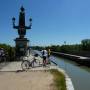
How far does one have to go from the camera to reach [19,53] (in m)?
24.2

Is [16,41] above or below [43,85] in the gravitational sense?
above

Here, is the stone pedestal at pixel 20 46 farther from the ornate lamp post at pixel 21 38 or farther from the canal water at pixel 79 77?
the canal water at pixel 79 77

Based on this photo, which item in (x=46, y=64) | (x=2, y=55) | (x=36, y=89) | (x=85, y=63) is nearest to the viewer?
(x=36, y=89)

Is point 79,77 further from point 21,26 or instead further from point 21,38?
point 21,26

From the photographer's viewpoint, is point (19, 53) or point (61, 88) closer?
point (61, 88)

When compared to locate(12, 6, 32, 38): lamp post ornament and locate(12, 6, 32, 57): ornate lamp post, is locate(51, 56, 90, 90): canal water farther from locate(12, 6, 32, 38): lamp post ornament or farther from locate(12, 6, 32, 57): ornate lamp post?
locate(12, 6, 32, 38): lamp post ornament

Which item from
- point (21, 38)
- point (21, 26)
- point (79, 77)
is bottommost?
point (79, 77)

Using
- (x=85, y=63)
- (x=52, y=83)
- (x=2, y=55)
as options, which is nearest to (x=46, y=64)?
(x=2, y=55)

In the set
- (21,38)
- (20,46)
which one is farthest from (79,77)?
(21,38)

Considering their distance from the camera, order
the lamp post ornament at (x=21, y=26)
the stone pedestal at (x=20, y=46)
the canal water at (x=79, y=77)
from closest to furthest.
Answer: the canal water at (x=79, y=77) → the stone pedestal at (x=20, y=46) → the lamp post ornament at (x=21, y=26)

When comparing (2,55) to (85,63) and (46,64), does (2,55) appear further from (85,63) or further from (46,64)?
(85,63)

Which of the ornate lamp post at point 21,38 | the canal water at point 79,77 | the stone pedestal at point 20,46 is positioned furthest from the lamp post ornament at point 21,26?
the canal water at point 79,77

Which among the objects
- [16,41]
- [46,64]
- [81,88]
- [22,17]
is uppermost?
[22,17]

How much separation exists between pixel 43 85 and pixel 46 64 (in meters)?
7.53
